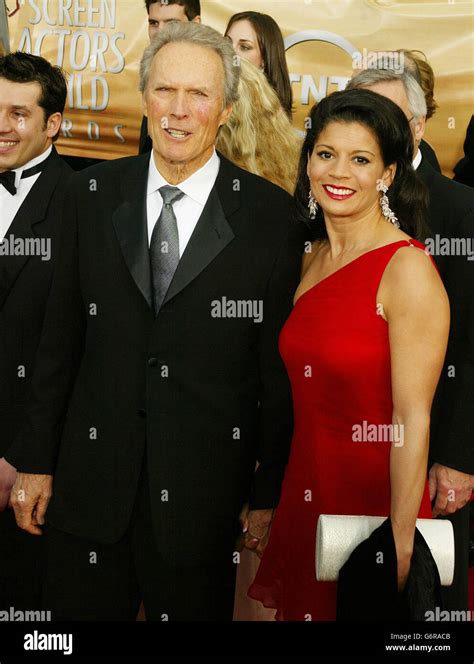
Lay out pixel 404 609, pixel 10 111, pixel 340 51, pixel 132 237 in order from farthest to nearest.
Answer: pixel 340 51, pixel 10 111, pixel 132 237, pixel 404 609

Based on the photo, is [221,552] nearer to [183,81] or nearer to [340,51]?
[183,81]

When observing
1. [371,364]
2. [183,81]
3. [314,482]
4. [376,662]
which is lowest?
[376,662]

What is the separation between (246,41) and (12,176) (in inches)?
42.4

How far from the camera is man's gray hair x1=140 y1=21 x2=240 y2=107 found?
2.28 m

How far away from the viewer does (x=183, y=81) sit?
2.26m

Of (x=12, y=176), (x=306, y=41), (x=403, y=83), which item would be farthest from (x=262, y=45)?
(x=12, y=176)

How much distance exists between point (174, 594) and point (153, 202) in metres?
0.94

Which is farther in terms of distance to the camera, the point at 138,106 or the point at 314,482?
the point at 138,106

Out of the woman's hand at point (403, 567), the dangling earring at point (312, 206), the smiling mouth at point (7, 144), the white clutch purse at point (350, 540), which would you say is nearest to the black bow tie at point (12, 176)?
the smiling mouth at point (7, 144)

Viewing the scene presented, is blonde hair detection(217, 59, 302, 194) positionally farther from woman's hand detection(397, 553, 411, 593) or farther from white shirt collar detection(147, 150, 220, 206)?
woman's hand detection(397, 553, 411, 593)

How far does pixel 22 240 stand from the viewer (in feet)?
9.12

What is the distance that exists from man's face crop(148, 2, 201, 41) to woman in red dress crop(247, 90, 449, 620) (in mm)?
1301

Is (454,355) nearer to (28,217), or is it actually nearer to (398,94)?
(398,94)

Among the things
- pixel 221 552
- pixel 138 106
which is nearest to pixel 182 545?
pixel 221 552
